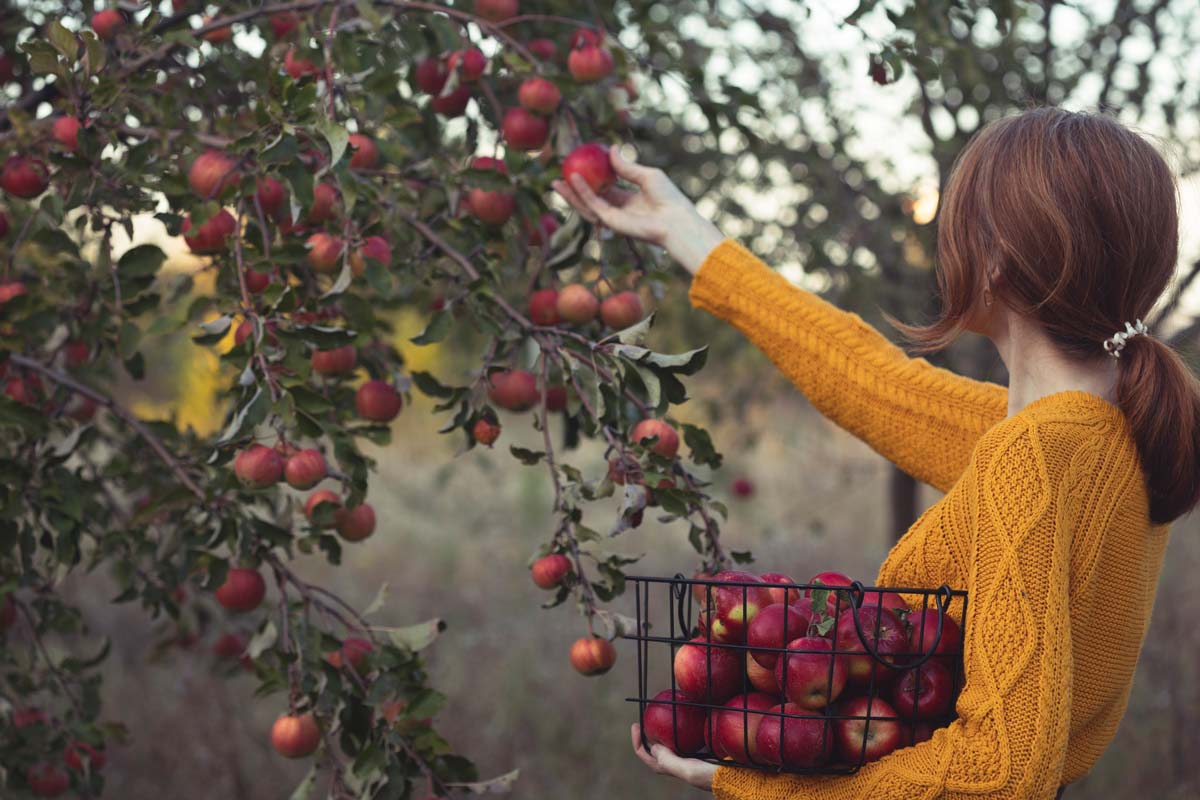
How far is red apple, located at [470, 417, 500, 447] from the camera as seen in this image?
1.53 meters

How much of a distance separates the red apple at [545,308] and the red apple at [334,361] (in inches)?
11.0

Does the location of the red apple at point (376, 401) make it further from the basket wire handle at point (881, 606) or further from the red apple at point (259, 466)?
the basket wire handle at point (881, 606)

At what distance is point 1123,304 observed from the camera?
3.86 ft

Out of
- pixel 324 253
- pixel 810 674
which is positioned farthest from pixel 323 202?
pixel 810 674

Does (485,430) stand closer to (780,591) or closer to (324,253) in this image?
(324,253)

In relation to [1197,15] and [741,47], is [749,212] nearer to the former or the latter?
[741,47]

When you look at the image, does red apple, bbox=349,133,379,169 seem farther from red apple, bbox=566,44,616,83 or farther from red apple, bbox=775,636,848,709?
red apple, bbox=775,636,848,709

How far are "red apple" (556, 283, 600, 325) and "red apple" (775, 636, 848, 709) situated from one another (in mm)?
722

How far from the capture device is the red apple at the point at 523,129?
5.86 feet

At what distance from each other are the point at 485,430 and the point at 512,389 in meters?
0.13

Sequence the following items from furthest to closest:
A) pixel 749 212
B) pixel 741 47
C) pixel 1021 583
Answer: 1. pixel 749 212
2. pixel 741 47
3. pixel 1021 583

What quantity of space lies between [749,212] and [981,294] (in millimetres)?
2314

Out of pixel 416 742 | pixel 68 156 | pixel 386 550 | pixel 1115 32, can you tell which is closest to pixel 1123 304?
pixel 416 742

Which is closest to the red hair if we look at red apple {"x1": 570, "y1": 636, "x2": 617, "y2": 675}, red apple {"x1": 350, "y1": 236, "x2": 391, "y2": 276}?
red apple {"x1": 570, "y1": 636, "x2": 617, "y2": 675}
